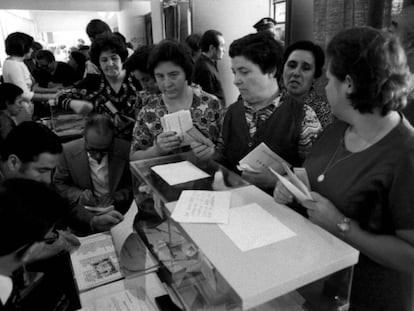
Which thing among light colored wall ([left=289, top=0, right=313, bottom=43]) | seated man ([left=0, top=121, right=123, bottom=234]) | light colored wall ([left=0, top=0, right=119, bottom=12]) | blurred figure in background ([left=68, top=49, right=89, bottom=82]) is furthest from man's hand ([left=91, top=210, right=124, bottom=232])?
light colored wall ([left=0, top=0, right=119, bottom=12])

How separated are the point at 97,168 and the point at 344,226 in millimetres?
1499

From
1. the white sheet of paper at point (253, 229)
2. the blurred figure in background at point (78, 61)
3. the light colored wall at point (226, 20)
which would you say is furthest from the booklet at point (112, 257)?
the blurred figure in background at point (78, 61)

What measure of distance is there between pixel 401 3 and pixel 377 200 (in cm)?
134

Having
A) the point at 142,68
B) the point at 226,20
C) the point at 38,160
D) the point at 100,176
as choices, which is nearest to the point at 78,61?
the point at 226,20

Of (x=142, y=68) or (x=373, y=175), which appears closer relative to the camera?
(x=373, y=175)

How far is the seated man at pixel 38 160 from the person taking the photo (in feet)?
5.23

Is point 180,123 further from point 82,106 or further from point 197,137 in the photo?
point 82,106

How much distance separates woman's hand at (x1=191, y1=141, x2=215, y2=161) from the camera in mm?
1400

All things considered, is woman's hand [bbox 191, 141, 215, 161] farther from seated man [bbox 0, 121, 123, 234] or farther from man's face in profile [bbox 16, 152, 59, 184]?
man's face in profile [bbox 16, 152, 59, 184]

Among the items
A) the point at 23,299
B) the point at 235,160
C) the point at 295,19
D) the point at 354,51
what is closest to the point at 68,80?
the point at 295,19

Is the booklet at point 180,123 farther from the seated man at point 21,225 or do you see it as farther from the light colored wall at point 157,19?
the light colored wall at point 157,19

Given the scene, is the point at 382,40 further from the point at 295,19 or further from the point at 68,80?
the point at 68,80

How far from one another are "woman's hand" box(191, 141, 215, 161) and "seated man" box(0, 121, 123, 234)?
50 cm

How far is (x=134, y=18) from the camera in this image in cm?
741
